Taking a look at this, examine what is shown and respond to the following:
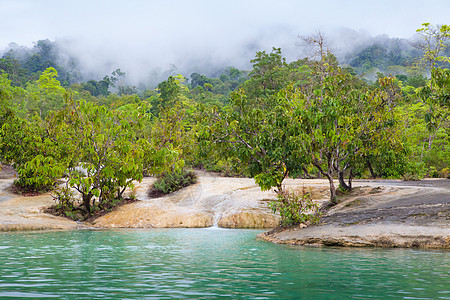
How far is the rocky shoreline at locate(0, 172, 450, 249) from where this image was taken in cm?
1081

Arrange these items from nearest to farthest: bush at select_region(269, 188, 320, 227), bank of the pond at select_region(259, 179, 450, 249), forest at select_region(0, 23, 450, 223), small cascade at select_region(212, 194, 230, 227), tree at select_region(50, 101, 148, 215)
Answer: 1. bank of the pond at select_region(259, 179, 450, 249)
2. bush at select_region(269, 188, 320, 227)
3. forest at select_region(0, 23, 450, 223)
4. tree at select_region(50, 101, 148, 215)
5. small cascade at select_region(212, 194, 230, 227)

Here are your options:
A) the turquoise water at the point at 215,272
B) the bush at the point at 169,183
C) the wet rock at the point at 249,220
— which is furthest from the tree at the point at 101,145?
the turquoise water at the point at 215,272

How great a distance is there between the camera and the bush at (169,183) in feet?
76.0

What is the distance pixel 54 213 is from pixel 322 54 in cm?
1512

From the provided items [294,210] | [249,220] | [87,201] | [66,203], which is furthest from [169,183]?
[294,210]

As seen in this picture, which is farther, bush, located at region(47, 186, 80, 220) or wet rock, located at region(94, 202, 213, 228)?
bush, located at region(47, 186, 80, 220)

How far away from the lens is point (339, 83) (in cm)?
1464

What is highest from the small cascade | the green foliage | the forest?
the forest

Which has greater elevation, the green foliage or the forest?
the forest

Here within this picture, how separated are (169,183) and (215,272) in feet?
55.3

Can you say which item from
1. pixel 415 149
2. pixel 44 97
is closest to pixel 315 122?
pixel 415 149

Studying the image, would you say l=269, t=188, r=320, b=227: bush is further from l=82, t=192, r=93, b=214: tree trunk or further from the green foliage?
the green foliage

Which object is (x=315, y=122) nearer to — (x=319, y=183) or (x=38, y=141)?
(x=319, y=183)

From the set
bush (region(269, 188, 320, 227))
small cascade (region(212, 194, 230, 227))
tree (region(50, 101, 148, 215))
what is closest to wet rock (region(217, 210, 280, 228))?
small cascade (region(212, 194, 230, 227))
